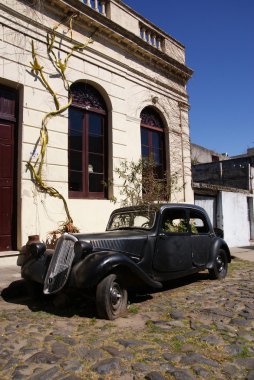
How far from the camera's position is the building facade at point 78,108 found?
25.7ft

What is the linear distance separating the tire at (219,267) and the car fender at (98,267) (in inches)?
103

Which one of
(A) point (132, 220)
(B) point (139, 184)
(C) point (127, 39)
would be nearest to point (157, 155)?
(B) point (139, 184)

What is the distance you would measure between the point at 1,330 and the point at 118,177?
6540 mm

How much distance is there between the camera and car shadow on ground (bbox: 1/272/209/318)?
454 centimetres

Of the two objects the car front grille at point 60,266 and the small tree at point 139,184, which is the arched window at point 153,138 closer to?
the small tree at point 139,184

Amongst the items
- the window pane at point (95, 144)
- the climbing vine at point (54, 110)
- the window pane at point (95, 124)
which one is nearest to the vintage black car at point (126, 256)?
the climbing vine at point (54, 110)

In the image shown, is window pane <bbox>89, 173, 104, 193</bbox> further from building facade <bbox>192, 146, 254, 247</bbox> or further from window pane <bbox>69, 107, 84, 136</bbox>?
building facade <bbox>192, 146, 254, 247</bbox>

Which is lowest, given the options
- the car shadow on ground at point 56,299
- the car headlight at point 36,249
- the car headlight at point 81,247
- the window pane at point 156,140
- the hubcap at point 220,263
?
the car shadow on ground at point 56,299

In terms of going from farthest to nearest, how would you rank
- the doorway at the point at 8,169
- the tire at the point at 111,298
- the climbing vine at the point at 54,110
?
1. the climbing vine at the point at 54,110
2. the doorway at the point at 8,169
3. the tire at the point at 111,298

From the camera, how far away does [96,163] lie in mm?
9836

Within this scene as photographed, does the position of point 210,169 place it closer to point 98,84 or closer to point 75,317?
point 98,84

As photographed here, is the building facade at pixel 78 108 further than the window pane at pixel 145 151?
No

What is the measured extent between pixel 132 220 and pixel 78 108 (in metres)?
4.65

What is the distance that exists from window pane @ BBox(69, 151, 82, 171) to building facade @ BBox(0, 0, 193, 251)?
3cm
